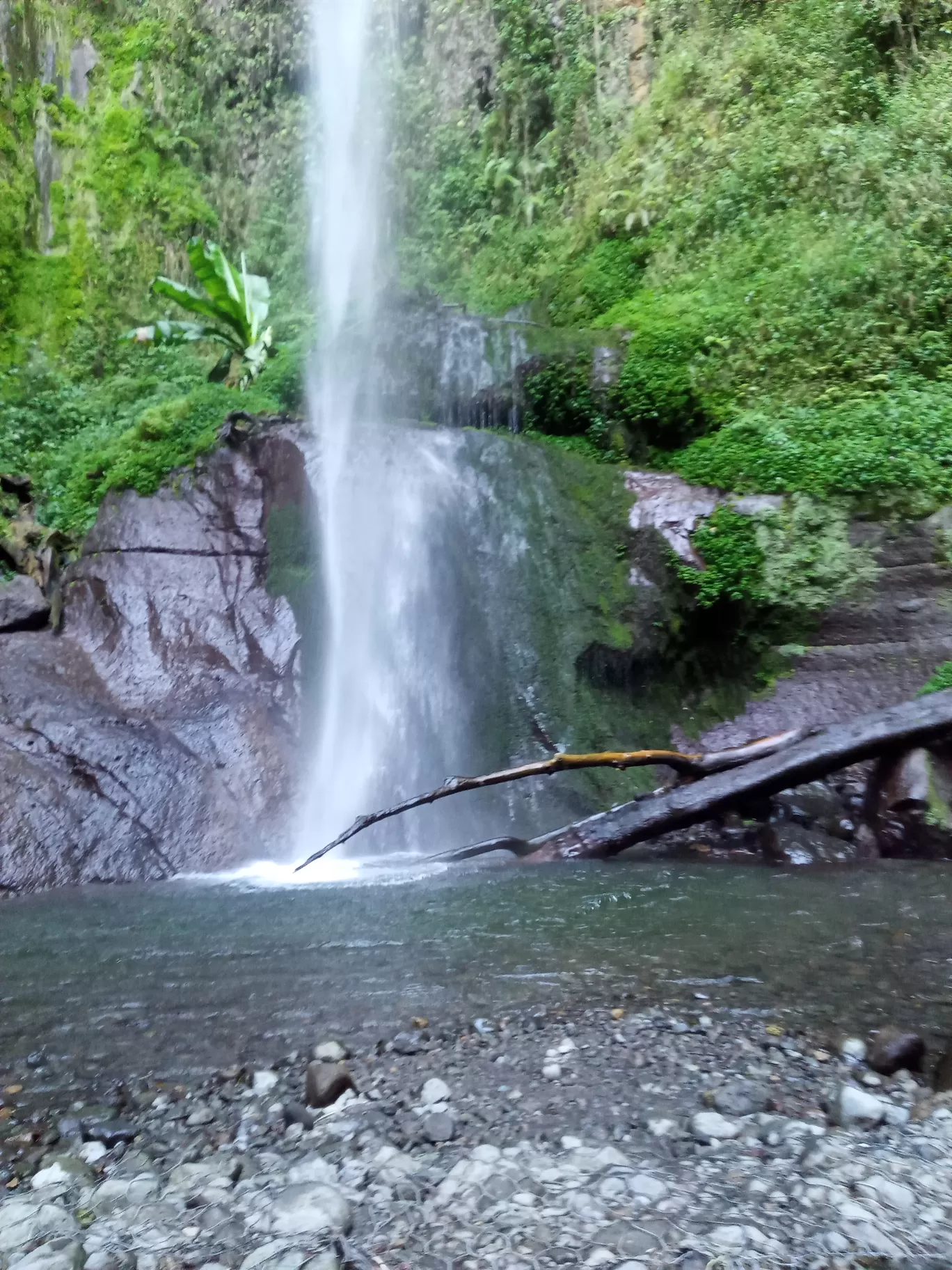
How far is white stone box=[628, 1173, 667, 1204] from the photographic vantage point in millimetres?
1989

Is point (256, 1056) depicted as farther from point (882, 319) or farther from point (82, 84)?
point (82, 84)

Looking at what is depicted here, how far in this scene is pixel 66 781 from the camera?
726 centimetres

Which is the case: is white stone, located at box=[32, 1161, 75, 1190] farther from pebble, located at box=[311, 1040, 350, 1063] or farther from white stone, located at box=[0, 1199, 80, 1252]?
pebble, located at box=[311, 1040, 350, 1063]

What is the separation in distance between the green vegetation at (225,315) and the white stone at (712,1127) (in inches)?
532

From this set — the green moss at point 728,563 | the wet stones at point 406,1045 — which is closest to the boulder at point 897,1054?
the wet stones at point 406,1045

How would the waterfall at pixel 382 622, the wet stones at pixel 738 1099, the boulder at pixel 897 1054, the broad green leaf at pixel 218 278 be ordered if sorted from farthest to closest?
the broad green leaf at pixel 218 278, the waterfall at pixel 382 622, the boulder at pixel 897 1054, the wet stones at pixel 738 1099

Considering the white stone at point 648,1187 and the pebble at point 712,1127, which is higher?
the white stone at point 648,1187

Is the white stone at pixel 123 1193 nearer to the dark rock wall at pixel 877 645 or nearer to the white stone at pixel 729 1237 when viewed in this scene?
the white stone at pixel 729 1237

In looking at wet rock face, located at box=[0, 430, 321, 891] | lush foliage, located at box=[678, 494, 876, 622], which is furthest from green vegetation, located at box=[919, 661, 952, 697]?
wet rock face, located at box=[0, 430, 321, 891]

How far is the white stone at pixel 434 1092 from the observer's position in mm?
2502

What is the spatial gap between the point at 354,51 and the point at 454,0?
90.1 inches

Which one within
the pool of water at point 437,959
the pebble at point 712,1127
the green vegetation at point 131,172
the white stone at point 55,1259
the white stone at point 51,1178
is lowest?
the pool of water at point 437,959

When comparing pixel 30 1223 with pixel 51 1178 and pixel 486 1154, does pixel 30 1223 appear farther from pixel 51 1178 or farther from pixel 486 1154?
pixel 486 1154

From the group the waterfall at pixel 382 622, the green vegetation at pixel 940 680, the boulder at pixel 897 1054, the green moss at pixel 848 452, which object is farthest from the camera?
the green moss at pixel 848 452
